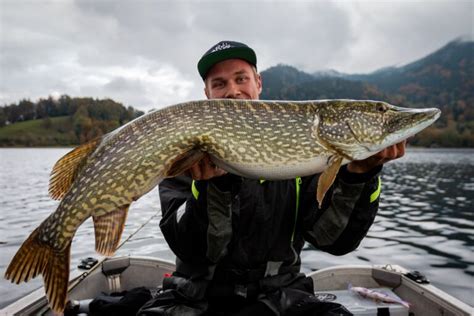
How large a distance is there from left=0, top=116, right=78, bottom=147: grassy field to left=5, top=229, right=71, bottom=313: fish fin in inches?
2839

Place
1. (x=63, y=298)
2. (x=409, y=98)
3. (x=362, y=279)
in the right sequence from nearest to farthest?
1. (x=63, y=298)
2. (x=362, y=279)
3. (x=409, y=98)

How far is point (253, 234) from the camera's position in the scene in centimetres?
256

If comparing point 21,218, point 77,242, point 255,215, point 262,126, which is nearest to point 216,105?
point 262,126

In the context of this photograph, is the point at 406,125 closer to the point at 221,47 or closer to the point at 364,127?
the point at 364,127

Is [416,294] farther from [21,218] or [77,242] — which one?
[21,218]

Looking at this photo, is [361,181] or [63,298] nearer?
[63,298]

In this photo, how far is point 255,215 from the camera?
258cm

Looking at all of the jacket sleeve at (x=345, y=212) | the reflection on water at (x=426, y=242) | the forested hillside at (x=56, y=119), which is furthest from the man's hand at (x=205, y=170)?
the forested hillside at (x=56, y=119)

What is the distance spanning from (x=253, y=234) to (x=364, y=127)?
104 cm

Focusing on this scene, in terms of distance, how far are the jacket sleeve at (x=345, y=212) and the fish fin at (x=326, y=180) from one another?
0.21m

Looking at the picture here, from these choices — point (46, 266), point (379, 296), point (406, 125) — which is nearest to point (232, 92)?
point (406, 125)

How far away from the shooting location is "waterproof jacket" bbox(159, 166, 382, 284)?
2402mm

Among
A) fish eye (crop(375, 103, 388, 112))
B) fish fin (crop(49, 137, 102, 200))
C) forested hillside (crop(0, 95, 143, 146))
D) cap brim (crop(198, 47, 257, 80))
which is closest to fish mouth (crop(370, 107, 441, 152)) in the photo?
fish eye (crop(375, 103, 388, 112))

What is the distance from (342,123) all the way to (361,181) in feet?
1.33
